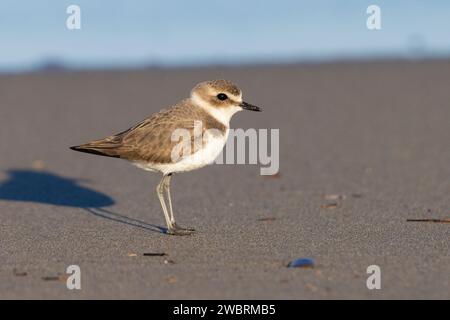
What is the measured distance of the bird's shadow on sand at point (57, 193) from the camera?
8.27 m

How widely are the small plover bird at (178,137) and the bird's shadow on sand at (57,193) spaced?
2.35 feet

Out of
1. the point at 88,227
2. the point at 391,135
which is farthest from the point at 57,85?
the point at 88,227

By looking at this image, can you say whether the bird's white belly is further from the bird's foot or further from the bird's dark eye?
the bird's foot

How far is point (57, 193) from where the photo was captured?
383 inches

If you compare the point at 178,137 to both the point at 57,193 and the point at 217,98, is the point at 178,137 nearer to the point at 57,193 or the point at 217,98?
Answer: the point at 217,98

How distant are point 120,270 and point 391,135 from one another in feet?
30.6

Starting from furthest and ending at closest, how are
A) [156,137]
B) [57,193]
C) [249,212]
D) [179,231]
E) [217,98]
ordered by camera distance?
[57,193], [249,212], [217,98], [179,231], [156,137]

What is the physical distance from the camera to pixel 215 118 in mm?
7141

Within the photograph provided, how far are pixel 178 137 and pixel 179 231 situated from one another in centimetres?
80

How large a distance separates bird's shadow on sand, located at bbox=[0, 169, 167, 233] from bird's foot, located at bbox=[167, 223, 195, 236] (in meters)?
0.19

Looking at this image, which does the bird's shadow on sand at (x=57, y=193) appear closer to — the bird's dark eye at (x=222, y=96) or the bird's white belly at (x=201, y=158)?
the bird's white belly at (x=201, y=158)

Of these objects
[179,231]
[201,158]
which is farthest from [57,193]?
[201,158]

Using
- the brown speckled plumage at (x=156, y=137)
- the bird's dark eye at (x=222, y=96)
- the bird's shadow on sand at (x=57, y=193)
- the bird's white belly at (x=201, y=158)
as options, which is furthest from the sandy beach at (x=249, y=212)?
the bird's dark eye at (x=222, y=96)
